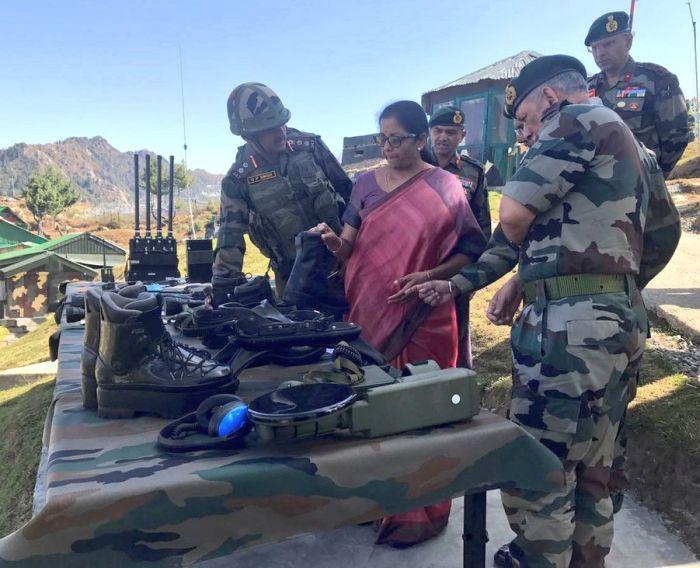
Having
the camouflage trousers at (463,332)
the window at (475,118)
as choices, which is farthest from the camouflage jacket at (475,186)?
the window at (475,118)

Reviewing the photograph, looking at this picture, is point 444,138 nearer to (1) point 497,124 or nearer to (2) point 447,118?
(2) point 447,118

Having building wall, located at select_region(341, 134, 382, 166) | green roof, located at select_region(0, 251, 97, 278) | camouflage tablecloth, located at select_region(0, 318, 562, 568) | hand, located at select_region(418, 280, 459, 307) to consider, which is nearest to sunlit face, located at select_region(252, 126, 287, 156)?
hand, located at select_region(418, 280, 459, 307)

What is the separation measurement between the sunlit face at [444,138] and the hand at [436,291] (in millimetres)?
1466

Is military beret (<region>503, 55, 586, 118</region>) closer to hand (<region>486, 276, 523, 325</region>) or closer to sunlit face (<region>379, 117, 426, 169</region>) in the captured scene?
sunlit face (<region>379, 117, 426, 169</region>)

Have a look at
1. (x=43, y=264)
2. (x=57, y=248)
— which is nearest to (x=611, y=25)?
(x=43, y=264)

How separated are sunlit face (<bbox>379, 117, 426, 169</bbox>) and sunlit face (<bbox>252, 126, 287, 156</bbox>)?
0.85 m

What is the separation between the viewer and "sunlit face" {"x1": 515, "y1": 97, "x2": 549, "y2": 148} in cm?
193

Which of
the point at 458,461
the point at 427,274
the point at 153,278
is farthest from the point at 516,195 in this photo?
the point at 153,278

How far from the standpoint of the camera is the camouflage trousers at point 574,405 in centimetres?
181

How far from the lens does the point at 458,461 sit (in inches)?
52.5

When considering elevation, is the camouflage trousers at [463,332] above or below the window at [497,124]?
below

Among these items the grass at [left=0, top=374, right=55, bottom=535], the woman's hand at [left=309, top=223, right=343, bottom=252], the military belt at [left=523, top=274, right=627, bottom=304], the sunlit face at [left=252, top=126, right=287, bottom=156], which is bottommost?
the grass at [left=0, top=374, right=55, bottom=535]

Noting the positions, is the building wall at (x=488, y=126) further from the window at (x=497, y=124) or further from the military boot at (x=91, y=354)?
the military boot at (x=91, y=354)

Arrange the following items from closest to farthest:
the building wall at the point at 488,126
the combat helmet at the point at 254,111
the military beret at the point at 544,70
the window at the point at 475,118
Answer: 1. the military beret at the point at 544,70
2. the combat helmet at the point at 254,111
3. the building wall at the point at 488,126
4. the window at the point at 475,118
